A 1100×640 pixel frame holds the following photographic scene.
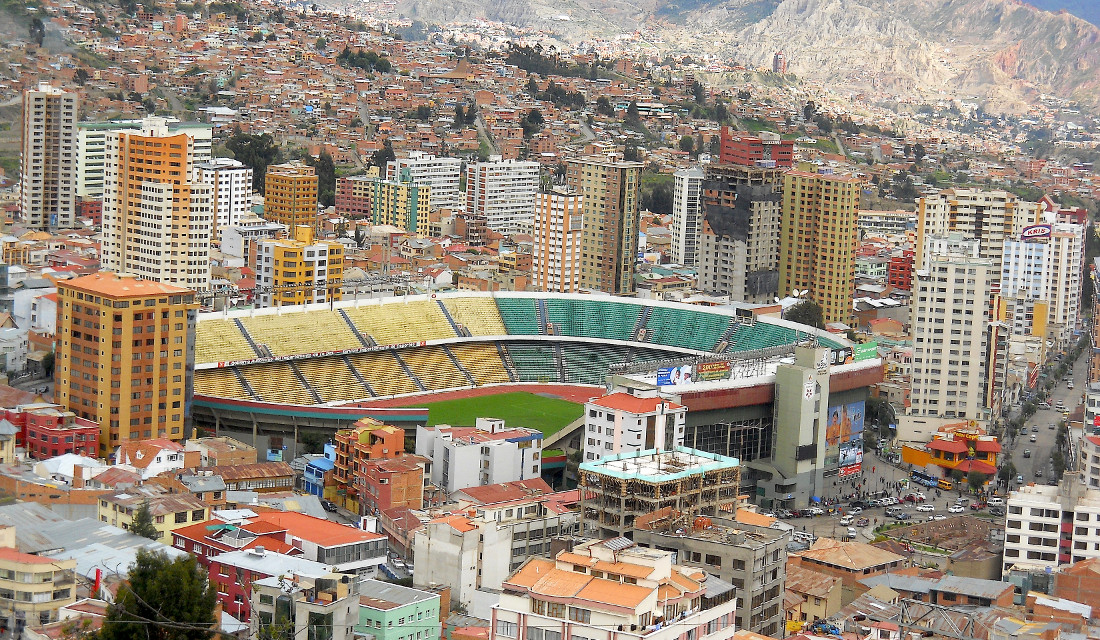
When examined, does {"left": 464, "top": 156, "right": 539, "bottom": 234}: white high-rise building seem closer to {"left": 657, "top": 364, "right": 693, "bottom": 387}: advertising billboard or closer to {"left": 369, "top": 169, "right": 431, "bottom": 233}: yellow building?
{"left": 369, "top": 169, "right": 431, "bottom": 233}: yellow building

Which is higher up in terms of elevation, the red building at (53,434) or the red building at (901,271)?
the red building at (901,271)

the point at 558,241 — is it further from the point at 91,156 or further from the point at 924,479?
the point at 91,156

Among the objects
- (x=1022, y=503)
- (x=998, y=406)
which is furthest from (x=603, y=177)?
(x=1022, y=503)

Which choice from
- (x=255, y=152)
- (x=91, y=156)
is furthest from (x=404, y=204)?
(x=91, y=156)

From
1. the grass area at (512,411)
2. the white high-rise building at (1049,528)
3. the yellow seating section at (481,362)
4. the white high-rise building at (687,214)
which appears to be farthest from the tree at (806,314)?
the white high-rise building at (1049,528)

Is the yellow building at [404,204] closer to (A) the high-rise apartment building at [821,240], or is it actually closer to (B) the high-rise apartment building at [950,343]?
(A) the high-rise apartment building at [821,240]

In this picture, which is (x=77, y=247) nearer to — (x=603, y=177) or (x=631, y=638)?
(x=603, y=177)
